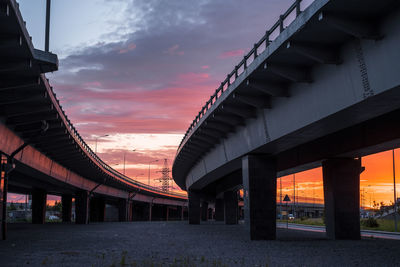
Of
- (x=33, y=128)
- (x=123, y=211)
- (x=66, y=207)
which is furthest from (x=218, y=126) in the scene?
(x=123, y=211)

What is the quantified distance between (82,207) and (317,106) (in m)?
55.8

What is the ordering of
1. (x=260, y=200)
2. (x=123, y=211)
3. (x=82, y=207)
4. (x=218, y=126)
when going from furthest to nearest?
(x=123, y=211) → (x=82, y=207) → (x=218, y=126) → (x=260, y=200)

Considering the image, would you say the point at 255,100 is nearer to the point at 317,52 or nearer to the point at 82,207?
the point at 317,52

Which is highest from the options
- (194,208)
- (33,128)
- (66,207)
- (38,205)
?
(33,128)

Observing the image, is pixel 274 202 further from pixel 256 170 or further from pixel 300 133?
pixel 300 133

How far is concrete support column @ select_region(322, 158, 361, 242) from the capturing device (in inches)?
1081

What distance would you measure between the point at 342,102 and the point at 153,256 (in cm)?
861

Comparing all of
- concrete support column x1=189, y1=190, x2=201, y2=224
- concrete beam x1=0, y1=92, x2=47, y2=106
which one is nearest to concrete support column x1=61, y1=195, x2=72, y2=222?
concrete support column x1=189, y1=190, x2=201, y2=224

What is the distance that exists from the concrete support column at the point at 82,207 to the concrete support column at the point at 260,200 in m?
45.4

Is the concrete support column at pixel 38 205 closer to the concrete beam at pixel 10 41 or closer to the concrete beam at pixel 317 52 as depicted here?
the concrete beam at pixel 10 41

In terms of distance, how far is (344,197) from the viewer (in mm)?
27484

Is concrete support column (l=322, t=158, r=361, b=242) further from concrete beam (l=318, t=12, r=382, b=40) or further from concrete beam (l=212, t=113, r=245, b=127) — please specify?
concrete beam (l=318, t=12, r=382, b=40)

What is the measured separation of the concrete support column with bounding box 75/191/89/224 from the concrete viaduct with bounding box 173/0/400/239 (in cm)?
3551

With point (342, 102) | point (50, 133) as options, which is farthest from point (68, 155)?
point (342, 102)
